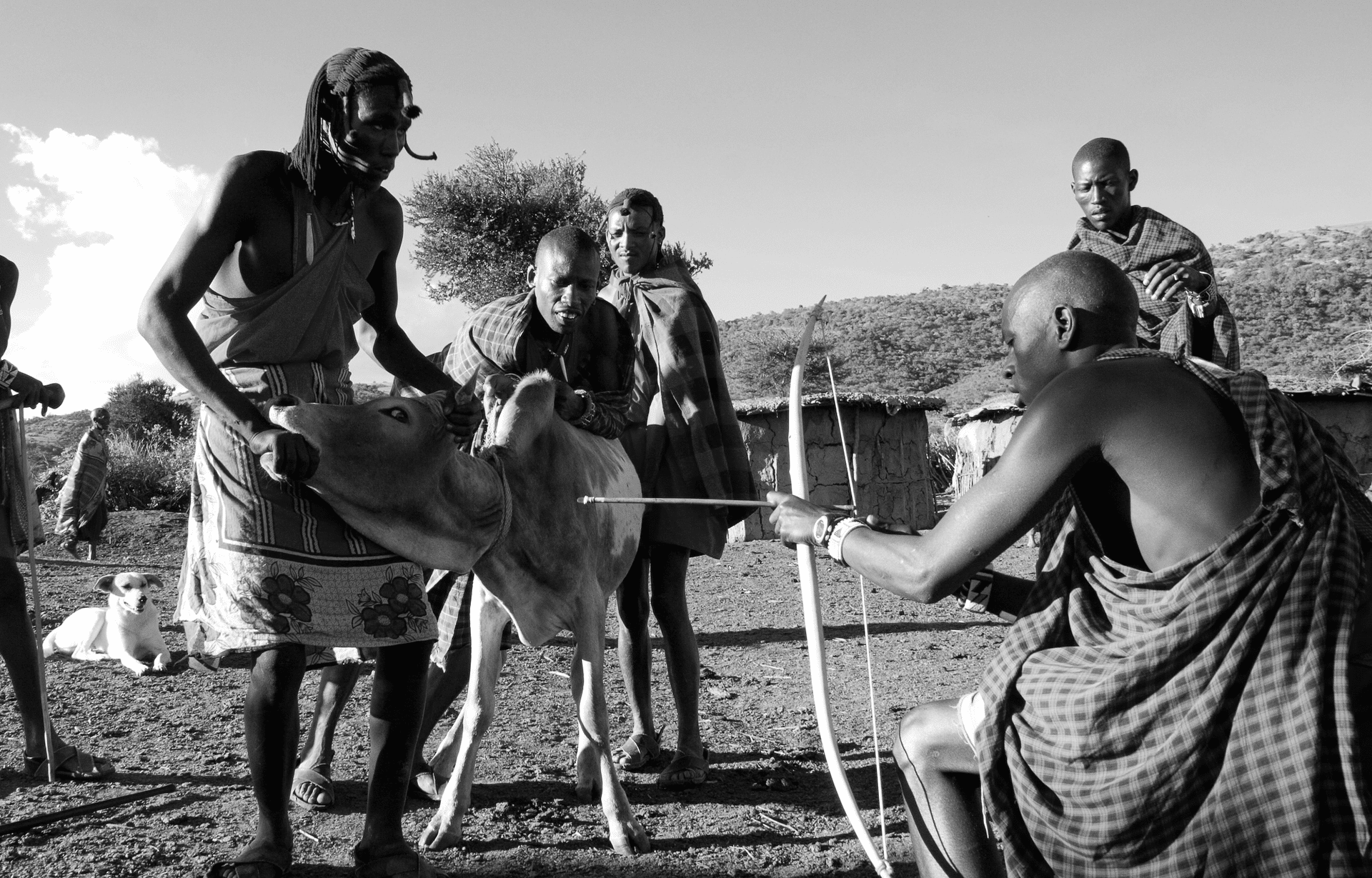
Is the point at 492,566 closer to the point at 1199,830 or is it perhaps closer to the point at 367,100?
the point at 367,100

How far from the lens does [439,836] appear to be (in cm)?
335

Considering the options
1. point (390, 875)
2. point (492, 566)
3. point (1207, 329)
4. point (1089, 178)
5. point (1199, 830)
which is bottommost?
point (390, 875)

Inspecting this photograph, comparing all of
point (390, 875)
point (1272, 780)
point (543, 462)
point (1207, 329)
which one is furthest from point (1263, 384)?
point (1207, 329)

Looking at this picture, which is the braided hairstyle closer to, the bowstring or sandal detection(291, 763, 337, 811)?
the bowstring

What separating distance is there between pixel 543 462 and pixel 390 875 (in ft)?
4.28

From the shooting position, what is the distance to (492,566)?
3418 millimetres

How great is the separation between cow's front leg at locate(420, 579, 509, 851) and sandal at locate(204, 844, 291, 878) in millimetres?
568

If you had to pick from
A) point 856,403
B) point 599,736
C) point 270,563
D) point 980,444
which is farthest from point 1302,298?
point 270,563

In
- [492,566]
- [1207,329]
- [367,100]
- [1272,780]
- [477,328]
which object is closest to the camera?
[1272,780]

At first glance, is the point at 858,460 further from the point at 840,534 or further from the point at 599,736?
the point at 840,534

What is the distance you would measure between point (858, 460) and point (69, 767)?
467 inches

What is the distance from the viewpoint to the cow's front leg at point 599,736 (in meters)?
3.40

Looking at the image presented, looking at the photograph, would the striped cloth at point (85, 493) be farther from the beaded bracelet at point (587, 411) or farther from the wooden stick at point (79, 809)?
the beaded bracelet at point (587, 411)

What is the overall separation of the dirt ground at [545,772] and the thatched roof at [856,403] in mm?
6505
